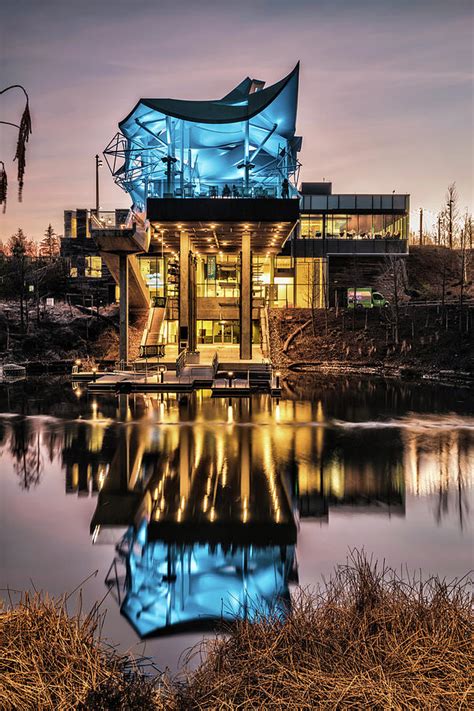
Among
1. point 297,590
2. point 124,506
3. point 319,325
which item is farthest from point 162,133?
point 297,590

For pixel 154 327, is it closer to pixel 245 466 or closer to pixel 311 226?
pixel 311 226

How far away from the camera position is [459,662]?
5730 millimetres

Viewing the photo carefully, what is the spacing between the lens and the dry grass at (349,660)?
206 inches

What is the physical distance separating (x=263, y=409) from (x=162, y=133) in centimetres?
2975

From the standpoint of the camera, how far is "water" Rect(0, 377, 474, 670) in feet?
27.8

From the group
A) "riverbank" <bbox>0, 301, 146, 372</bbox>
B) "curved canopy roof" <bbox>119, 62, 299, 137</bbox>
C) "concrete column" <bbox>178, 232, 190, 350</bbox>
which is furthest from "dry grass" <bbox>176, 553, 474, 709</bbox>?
"curved canopy roof" <bbox>119, 62, 299, 137</bbox>

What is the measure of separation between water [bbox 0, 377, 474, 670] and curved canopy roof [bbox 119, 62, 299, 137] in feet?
84.3

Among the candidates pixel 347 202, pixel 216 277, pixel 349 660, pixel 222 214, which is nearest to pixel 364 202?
pixel 347 202

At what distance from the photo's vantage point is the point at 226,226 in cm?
3809

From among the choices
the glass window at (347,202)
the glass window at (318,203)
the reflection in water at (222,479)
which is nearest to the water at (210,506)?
the reflection in water at (222,479)

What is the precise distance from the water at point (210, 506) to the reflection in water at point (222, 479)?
4cm

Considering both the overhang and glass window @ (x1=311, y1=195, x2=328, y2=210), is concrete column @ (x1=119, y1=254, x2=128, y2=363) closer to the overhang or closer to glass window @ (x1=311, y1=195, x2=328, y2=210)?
the overhang

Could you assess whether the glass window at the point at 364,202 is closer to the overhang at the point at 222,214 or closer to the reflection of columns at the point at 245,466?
the overhang at the point at 222,214

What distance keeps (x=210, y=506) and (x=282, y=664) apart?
6279 mm
